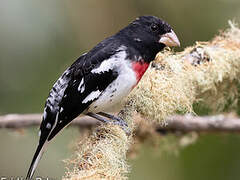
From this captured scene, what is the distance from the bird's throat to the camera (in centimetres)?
310

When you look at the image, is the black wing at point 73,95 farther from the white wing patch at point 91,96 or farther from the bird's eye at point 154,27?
the bird's eye at point 154,27

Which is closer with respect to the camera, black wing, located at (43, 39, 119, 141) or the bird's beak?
black wing, located at (43, 39, 119, 141)

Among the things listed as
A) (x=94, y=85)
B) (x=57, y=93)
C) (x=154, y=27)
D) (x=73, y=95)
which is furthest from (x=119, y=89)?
(x=154, y=27)

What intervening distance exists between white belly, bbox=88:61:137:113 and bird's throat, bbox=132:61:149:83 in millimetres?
26

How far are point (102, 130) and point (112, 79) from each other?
425 millimetres

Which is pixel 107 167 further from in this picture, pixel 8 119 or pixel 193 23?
pixel 193 23

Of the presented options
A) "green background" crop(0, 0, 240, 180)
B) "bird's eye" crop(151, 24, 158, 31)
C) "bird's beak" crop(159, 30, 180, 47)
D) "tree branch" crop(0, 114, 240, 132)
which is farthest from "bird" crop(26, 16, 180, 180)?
"green background" crop(0, 0, 240, 180)

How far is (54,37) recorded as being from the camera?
5.16 meters

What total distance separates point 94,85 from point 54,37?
2138 millimetres

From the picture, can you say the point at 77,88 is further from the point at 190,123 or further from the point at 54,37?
the point at 54,37

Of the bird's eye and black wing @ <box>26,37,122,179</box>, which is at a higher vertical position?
the bird's eye

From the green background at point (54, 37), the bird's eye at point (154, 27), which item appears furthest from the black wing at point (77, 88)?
the green background at point (54, 37)

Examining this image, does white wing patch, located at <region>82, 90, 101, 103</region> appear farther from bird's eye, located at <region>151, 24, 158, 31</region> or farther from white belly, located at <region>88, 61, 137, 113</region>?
bird's eye, located at <region>151, 24, 158, 31</region>

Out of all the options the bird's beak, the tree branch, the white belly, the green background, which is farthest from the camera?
the green background
